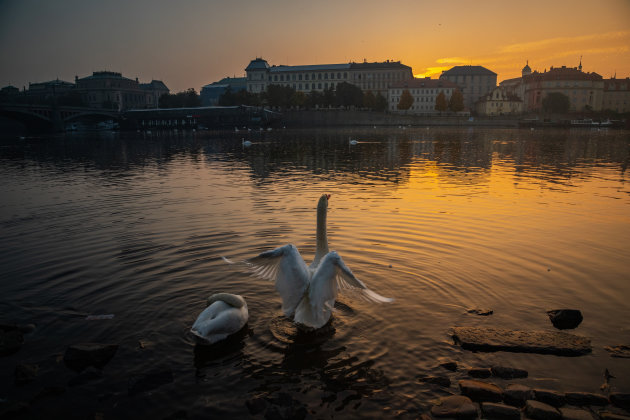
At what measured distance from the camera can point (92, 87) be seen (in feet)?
623

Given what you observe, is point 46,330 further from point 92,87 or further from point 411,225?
point 92,87

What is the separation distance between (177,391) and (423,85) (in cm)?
16328

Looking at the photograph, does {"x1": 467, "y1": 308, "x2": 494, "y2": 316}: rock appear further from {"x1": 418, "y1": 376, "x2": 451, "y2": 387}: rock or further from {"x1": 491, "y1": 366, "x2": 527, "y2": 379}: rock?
{"x1": 418, "y1": 376, "x2": 451, "y2": 387}: rock

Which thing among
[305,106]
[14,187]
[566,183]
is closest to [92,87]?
[305,106]

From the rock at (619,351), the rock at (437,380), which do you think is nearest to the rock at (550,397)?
the rock at (437,380)

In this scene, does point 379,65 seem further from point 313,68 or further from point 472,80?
point 472,80

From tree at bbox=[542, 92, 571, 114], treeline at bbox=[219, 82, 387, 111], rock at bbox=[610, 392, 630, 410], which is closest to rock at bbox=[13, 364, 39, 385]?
rock at bbox=[610, 392, 630, 410]

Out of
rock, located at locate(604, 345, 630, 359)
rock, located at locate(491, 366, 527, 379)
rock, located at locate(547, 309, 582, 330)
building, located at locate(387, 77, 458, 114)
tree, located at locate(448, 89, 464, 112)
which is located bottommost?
rock, located at locate(491, 366, 527, 379)

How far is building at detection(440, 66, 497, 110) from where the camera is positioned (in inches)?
6831

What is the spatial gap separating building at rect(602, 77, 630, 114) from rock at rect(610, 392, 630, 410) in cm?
18065

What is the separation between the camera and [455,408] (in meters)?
4.87

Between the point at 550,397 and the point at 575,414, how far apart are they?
31cm

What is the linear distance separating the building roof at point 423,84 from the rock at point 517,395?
532ft

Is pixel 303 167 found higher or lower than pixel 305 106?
lower
